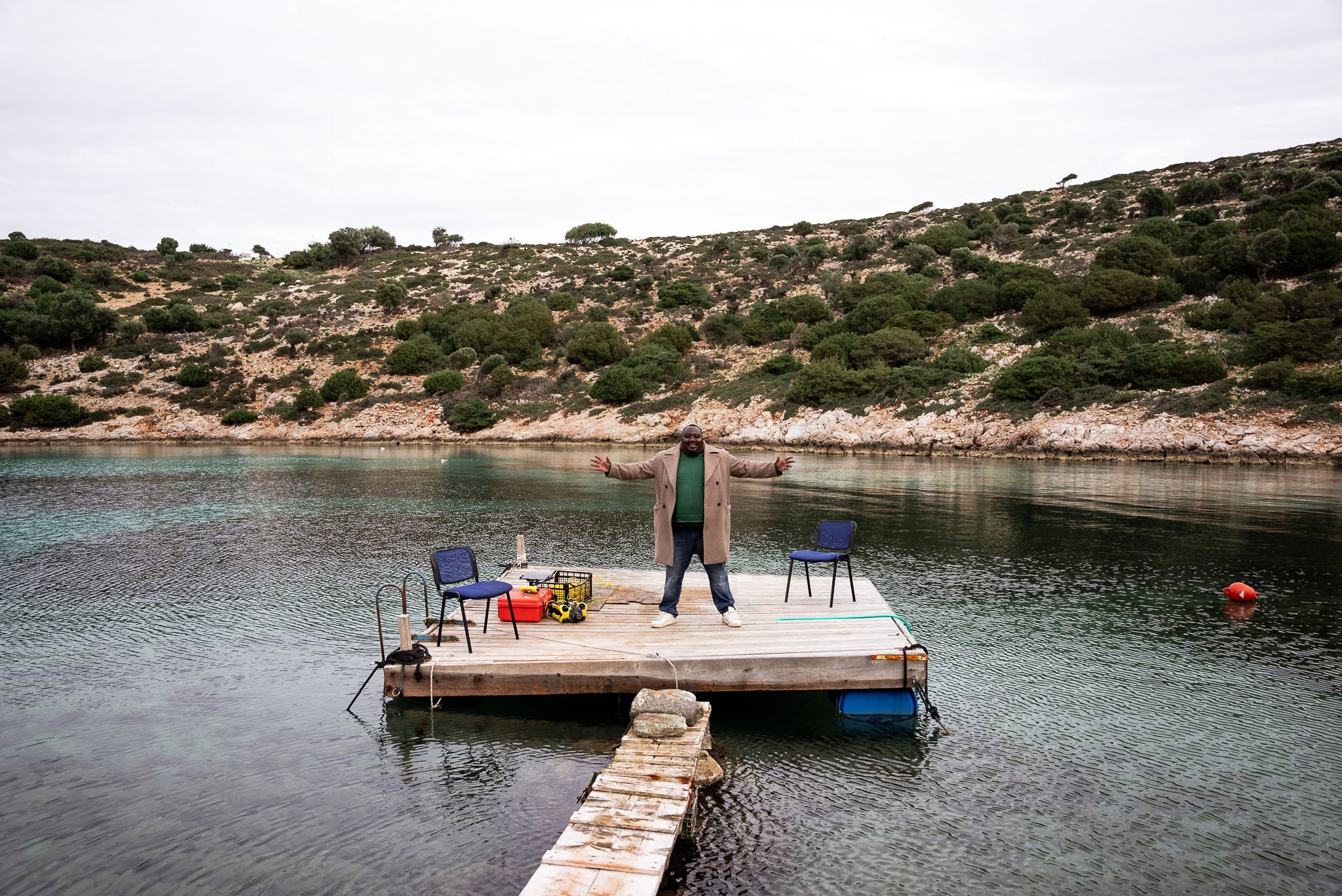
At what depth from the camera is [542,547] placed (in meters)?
18.6

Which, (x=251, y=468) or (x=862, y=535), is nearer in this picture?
(x=862, y=535)

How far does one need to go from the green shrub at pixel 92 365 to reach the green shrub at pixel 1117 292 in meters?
74.0

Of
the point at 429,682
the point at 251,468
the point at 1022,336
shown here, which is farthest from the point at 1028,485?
the point at 251,468

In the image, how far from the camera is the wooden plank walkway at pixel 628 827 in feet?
16.0

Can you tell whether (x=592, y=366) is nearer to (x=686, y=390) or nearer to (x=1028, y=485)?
(x=686, y=390)

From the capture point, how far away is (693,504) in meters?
9.49

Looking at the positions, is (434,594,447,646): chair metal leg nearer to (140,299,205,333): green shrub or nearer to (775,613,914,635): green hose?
(775,613,914,635): green hose

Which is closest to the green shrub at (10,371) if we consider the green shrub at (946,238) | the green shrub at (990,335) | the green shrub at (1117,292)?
the green shrub at (990,335)

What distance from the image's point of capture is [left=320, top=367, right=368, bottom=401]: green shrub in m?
63.0

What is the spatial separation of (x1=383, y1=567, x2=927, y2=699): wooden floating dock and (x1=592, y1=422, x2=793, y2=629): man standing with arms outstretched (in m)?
0.55

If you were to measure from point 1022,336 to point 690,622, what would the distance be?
48.1m

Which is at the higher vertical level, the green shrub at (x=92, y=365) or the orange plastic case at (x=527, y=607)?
the green shrub at (x=92, y=365)

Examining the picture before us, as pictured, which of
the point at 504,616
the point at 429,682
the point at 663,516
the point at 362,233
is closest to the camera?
the point at 429,682

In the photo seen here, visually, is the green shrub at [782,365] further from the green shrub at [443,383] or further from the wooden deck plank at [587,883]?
the wooden deck plank at [587,883]
